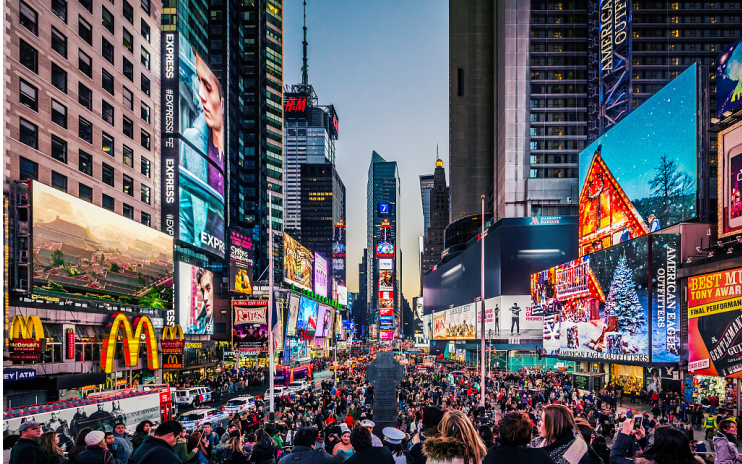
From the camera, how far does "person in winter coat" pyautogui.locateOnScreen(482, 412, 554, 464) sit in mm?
5148

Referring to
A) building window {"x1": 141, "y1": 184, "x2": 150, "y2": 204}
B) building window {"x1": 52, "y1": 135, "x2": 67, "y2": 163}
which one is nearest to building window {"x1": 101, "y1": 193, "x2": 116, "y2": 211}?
building window {"x1": 141, "y1": 184, "x2": 150, "y2": 204}

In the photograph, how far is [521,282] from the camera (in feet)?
299

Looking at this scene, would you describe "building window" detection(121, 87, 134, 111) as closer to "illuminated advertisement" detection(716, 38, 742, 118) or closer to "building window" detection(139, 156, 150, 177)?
"building window" detection(139, 156, 150, 177)

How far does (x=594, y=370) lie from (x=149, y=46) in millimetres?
49254

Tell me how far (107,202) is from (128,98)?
346 inches

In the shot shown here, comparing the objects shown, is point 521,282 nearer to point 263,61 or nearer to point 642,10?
point 642,10

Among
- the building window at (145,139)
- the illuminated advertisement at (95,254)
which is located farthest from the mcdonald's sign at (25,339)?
the building window at (145,139)

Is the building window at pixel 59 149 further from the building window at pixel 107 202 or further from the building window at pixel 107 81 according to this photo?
the building window at pixel 107 81

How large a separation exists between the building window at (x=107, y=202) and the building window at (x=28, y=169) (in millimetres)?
8133

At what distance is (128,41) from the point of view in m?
48.1

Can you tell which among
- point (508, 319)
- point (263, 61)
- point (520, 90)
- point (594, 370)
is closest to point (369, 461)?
point (594, 370)

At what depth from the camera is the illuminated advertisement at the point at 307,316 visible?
3824 inches

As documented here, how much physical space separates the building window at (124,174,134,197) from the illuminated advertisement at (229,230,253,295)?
2350 centimetres

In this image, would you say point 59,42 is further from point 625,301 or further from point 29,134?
point 625,301
